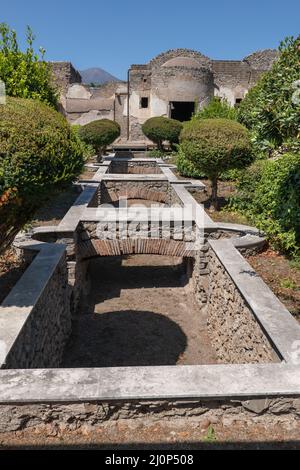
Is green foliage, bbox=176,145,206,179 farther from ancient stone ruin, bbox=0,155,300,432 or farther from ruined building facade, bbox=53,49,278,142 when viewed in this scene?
ruined building facade, bbox=53,49,278,142

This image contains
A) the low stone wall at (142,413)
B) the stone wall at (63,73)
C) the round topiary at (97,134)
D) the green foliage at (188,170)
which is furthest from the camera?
the stone wall at (63,73)

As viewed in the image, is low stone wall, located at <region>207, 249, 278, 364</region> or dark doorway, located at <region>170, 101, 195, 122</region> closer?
low stone wall, located at <region>207, 249, 278, 364</region>

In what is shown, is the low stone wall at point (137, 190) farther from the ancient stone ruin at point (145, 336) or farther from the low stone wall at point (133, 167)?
the low stone wall at point (133, 167)

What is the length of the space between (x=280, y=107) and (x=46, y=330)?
3.75 metres

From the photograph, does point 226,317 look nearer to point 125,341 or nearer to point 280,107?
point 125,341

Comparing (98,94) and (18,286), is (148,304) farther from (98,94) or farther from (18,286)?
(98,94)

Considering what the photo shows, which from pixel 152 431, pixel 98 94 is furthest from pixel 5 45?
pixel 98 94

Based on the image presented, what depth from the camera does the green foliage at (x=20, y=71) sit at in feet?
25.8

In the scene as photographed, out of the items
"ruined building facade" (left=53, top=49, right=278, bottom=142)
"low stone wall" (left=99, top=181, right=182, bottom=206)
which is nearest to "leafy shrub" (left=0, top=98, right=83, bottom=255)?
"low stone wall" (left=99, top=181, right=182, bottom=206)

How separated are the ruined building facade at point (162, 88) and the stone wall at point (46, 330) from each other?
23.2m

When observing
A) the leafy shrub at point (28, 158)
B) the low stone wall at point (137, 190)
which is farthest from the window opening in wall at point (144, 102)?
the leafy shrub at point (28, 158)

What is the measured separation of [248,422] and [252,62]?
31332mm

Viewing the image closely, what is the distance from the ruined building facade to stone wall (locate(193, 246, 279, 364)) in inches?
855

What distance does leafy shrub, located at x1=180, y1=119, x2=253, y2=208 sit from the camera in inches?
338
